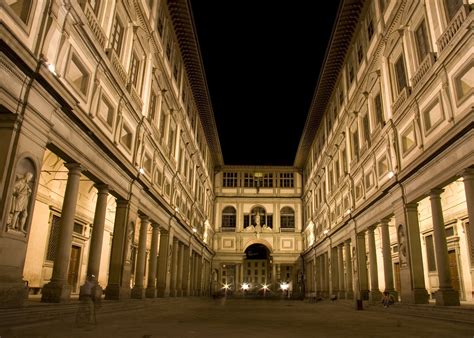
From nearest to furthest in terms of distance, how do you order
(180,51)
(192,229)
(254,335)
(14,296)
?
1. (254,335)
2. (14,296)
3. (180,51)
4. (192,229)

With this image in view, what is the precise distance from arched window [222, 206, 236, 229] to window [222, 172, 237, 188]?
3.42m

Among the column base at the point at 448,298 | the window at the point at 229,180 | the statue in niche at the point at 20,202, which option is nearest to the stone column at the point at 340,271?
the column base at the point at 448,298

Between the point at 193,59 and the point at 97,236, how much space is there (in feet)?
67.3

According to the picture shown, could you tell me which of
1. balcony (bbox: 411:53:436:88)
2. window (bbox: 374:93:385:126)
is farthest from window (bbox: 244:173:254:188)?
balcony (bbox: 411:53:436:88)

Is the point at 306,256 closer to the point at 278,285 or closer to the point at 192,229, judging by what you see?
the point at 278,285

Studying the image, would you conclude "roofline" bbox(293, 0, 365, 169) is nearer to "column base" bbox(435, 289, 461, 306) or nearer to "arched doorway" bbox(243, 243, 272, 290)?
"column base" bbox(435, 289, 461, 306)

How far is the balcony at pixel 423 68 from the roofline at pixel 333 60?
10.7 meters

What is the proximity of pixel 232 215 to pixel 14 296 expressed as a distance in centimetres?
4793

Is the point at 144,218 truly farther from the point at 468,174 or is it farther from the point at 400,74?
the point at 468,174

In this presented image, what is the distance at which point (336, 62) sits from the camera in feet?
110

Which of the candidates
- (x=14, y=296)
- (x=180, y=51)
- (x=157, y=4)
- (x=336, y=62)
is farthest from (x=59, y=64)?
(x=336, y=62)

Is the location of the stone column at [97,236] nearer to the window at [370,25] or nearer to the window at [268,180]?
the window at [370,25]

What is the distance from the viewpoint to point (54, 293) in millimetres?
13500

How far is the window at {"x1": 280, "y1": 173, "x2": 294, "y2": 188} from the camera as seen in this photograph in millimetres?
59062
